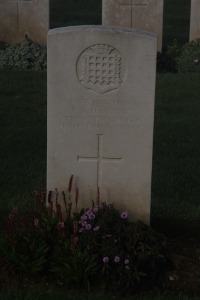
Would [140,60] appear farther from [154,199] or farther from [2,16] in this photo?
[2,16]

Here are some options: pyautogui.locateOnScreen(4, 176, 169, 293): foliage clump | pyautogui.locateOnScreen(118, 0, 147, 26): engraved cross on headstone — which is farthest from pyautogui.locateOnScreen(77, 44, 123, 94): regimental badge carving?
pyautogui.locateOnScreen(118, 0, 147, 26): engraved cross on headstone

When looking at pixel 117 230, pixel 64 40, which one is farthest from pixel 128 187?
pixel 64 40

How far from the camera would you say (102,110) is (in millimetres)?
5188

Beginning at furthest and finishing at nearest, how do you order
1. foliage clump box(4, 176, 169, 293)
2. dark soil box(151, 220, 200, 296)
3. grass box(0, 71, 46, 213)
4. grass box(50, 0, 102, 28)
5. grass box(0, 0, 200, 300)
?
grass box(50, 0, 102, 28), grass box(0, 71, 46, 213), grass box(0, 0, 200, 300), dark soil box(151, 220, 200, 296), foliage clump box(4, 176, 169, 293)

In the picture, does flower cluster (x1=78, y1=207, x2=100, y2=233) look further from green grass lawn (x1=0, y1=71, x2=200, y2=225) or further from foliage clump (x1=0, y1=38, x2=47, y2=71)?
foliage clump (x1=0, y1=38, x2=47, y2=71)

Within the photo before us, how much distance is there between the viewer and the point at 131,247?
4906mm

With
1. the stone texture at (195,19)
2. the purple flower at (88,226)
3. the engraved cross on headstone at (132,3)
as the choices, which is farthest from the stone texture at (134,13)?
the purple flower at (88,226)

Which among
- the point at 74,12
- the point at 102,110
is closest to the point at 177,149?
the point at 102,110

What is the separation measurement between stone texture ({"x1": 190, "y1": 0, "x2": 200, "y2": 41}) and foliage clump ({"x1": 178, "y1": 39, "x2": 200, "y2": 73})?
969 millimetres

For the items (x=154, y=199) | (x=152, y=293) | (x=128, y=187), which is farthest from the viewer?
(x=154, y=199)

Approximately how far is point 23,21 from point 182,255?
29.3ft

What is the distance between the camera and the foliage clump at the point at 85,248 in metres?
4.82

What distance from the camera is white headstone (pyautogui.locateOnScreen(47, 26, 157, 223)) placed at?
5094 mm

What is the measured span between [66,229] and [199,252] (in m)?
1.00
